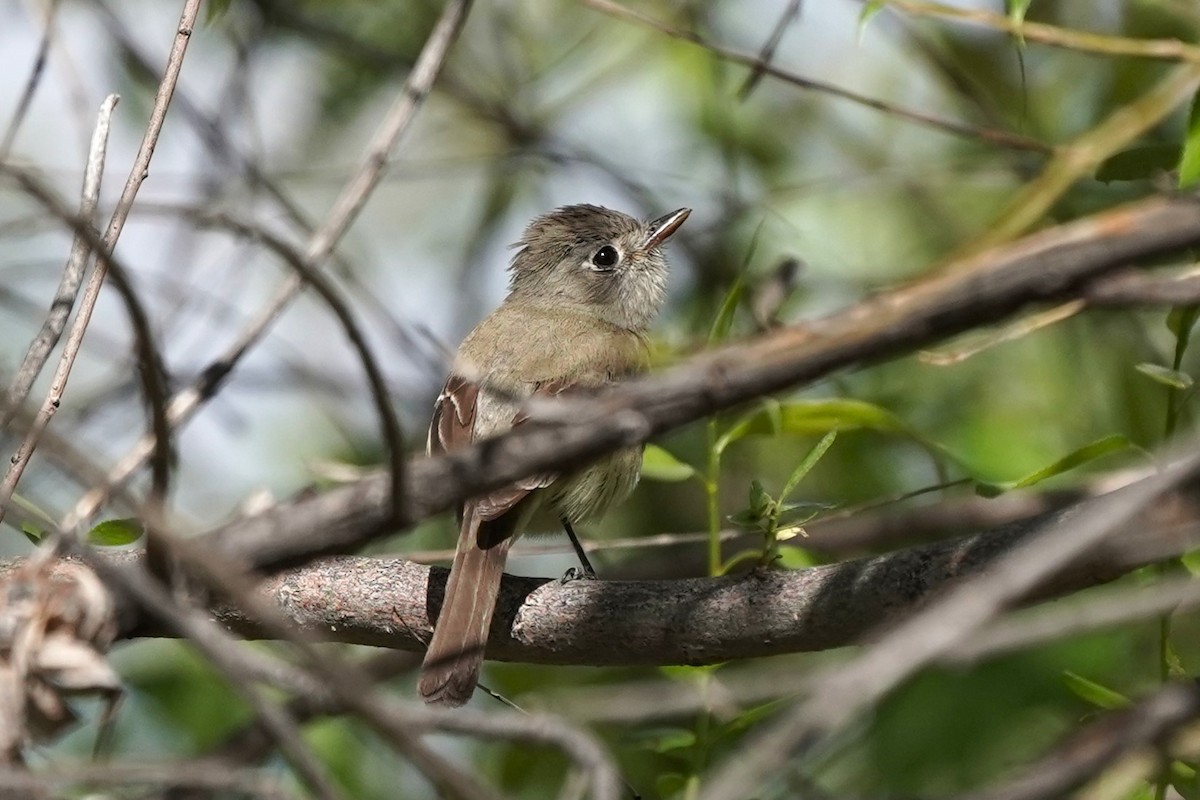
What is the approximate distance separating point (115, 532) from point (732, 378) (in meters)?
1.66

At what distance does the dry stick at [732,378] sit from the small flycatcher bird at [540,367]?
9.2 inches

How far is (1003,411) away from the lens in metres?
5.54

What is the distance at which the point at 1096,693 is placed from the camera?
8.86ft

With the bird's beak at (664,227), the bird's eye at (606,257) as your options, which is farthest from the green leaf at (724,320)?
Answer: the bird's eye at (606,257)

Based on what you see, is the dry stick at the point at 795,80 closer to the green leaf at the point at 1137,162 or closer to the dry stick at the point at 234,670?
the green leaf at the point at 1137,162

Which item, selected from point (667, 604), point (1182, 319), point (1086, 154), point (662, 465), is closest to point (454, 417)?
point (662, 465)

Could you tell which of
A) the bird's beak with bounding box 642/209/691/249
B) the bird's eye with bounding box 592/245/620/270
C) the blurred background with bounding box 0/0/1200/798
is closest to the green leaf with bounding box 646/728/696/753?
the blurred background with bounding box 0/0/1200/798

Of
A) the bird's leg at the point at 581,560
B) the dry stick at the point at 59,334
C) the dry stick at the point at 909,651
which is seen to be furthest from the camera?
the bird's leg at the point at 581,560

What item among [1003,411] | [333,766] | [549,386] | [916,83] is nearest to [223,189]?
[549,386]

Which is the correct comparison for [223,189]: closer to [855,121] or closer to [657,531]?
[657,531]

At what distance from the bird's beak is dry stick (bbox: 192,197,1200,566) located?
12.4ft

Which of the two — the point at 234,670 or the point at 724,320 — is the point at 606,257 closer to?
the point at 724,320

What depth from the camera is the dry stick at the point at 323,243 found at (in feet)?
9.32

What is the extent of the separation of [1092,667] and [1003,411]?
81.9 inches
